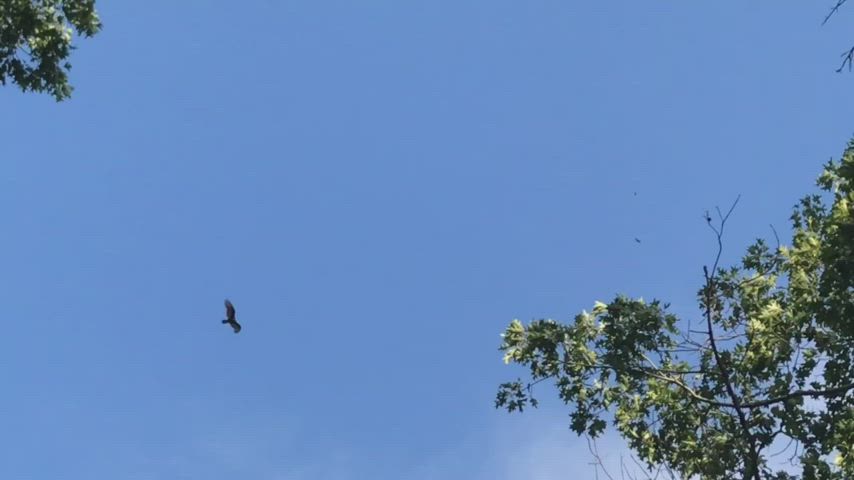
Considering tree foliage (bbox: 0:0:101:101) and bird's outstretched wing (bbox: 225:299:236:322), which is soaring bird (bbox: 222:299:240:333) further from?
tree foliage (bbox: 0:0:101:101)

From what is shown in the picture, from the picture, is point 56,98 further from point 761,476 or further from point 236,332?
point 761,476

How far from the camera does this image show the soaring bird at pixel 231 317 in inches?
499

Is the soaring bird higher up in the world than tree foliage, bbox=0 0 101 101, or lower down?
lower down

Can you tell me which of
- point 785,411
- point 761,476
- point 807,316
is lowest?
point 761,476

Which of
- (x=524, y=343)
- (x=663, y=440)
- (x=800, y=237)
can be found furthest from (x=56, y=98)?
(x=800, y=237)

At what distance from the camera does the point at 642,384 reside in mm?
16312

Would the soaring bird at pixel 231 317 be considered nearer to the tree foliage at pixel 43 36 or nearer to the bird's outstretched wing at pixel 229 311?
the bird's outstretched wing at pixel 229 311

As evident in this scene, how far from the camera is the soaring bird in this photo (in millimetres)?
12680

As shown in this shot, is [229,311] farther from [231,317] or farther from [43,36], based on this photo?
[43,36]

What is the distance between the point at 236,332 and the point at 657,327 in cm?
741

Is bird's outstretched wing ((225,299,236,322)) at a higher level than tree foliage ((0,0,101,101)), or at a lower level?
lower

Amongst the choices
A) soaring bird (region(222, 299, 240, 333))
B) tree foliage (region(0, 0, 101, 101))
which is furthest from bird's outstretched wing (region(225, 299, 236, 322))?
tree foliage (region(0, 0, 101, 101))

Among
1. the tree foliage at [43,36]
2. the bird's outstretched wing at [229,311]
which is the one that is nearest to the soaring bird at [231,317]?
the bird's outstretched wing at [229,311]

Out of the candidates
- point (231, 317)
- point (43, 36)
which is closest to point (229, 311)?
point (231, 317)
